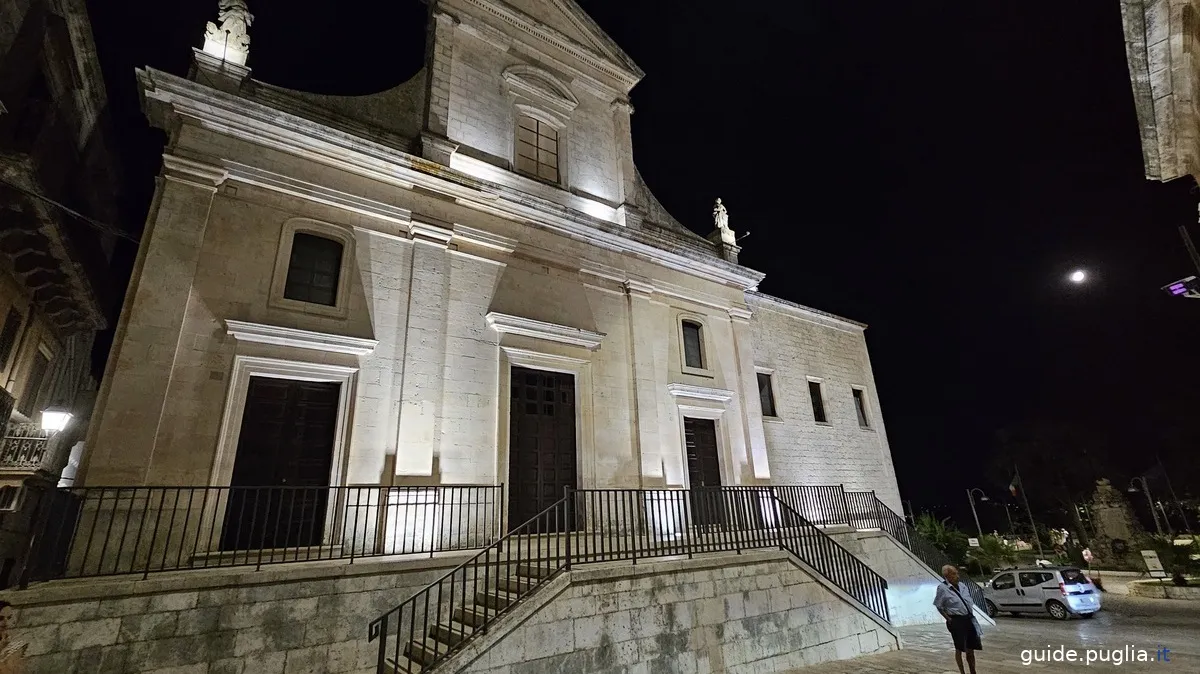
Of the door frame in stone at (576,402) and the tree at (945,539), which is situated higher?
the door frame in stone at (576,402)

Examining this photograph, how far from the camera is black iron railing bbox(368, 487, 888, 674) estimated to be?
6105mm

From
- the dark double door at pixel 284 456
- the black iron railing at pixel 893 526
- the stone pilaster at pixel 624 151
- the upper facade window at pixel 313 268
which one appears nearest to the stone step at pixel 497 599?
the dark double door at pixel 284 456

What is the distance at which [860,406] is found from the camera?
18734mm

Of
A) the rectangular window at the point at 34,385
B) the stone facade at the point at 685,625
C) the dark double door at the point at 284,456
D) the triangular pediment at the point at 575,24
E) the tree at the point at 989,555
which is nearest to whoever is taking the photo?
the stone facade at the point at 685,625

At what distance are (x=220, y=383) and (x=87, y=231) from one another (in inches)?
348

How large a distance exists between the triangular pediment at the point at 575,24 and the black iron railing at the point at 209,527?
12696 millimetres

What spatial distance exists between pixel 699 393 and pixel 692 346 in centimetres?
151

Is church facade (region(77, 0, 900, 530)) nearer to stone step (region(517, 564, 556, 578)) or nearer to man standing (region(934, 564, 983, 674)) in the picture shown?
stone step (region(517, 564, 556, 578))

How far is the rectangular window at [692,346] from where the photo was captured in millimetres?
13641

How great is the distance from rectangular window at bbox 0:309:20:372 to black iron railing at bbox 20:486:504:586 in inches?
286

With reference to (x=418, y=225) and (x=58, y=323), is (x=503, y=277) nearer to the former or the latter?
(x=418, y=225)

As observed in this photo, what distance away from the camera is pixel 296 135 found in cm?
908

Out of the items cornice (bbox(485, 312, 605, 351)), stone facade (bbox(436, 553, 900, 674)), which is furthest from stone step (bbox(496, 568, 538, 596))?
cornice (bbox(485, 312, 605, 351))

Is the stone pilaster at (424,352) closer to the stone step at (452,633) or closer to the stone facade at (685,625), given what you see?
the stone step at (452,633)
